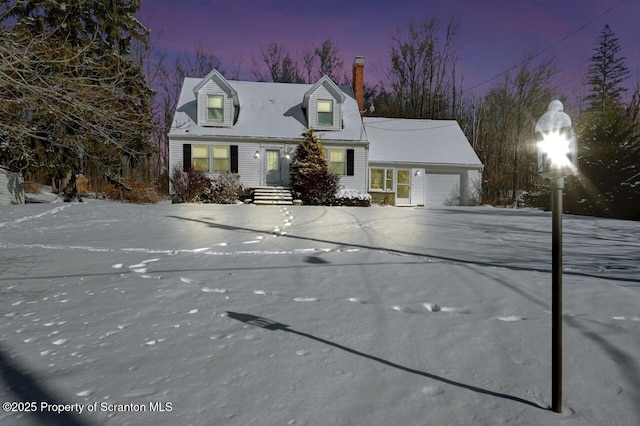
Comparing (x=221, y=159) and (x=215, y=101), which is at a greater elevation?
(x=215, y=101)

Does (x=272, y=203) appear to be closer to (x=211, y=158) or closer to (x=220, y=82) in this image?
(x=211, y=158)

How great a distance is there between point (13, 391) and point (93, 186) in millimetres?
19969

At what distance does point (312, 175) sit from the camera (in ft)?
52.9

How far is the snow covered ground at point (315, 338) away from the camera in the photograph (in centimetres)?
160

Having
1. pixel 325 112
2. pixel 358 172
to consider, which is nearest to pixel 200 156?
pixel 325 112

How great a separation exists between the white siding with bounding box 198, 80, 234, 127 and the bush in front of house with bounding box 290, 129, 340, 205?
4.19 meters

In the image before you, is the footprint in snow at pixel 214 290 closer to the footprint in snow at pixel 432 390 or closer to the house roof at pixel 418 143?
the footprint in snow at pixel 432 390

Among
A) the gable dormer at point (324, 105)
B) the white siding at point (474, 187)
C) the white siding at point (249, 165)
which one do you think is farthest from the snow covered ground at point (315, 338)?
the white siding at point (474, 187)

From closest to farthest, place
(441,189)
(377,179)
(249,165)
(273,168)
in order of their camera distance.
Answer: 1. (249,165)
2. (273,168)
3. (377,179)
4. (441,189)

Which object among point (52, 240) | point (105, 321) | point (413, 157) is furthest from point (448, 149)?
point (105, 321)

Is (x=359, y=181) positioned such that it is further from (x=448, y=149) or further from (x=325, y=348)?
(x=325, y=348)

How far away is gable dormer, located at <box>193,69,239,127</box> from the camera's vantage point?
18125 millimetres

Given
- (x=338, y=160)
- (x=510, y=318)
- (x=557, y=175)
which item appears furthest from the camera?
(x=338, y=160)

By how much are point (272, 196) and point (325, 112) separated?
5.79m
